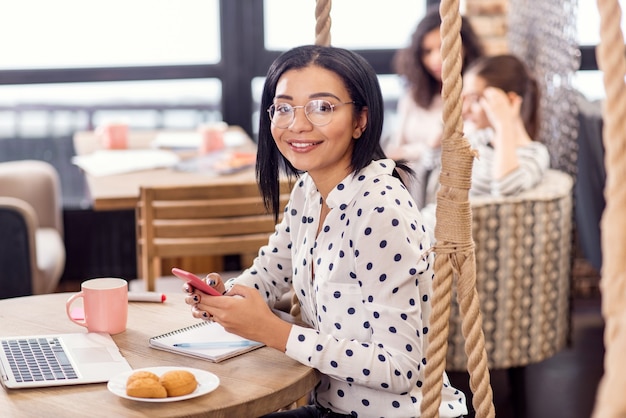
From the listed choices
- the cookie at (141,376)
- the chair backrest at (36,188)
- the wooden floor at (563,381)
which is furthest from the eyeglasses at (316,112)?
the chair backrest at (36,188)

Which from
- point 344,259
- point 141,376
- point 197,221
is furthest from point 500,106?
point 141,376

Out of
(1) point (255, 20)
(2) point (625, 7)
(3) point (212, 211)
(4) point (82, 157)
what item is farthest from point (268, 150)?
(2) point (625, 7)

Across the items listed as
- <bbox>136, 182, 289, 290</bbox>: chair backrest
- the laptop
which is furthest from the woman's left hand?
the laptop

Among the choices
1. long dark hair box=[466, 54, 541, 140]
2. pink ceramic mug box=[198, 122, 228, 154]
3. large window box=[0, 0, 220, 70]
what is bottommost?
pink ceramic mug box=[198, 122, 228, 154]

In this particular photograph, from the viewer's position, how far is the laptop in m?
1.34

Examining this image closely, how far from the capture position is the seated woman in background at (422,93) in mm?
3695

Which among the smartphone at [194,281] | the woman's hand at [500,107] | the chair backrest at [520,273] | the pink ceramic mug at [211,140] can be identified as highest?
the woman's hand at [500,107]

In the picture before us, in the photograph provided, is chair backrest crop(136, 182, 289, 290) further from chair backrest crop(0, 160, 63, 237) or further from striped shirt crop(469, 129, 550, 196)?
chair backrest crop(0, 160, 63, 237)

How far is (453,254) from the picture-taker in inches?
52.1

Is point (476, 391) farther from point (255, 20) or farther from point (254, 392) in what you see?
point (255, 20)

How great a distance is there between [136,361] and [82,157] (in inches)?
82.9

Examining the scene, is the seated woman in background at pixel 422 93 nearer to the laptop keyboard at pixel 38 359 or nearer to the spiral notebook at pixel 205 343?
the spiral notebook at pixel 205 343

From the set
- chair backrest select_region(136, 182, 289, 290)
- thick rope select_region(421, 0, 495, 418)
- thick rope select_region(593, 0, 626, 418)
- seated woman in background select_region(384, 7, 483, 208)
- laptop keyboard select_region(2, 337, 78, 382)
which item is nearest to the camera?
thick rope select_region(593, 0, 626, 418)

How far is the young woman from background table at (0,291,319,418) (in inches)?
58.5
